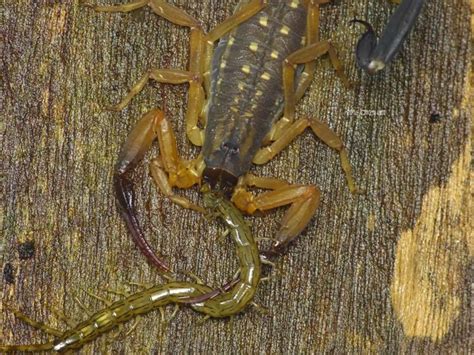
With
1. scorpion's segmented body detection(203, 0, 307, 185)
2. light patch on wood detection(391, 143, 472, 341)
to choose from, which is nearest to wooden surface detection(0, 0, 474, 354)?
light patch on wood detection(391, 143, 472, 341)

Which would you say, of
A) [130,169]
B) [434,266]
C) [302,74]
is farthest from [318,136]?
[130,169]

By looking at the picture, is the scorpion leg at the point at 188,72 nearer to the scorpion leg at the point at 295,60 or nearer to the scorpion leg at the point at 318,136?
the scorpion leg at the point at 318,136

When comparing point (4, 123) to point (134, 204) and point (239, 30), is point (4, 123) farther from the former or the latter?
point (239, 30)

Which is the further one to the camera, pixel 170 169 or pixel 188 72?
pixel 188 72

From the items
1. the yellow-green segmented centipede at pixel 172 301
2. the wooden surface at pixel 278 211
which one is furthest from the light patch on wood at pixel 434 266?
the yellow-green segmented centipede at pixel 172 301

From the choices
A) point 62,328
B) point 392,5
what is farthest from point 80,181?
point 392,5

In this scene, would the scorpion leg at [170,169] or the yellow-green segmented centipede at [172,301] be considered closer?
the yellow-green segmented centipede at [172,301]

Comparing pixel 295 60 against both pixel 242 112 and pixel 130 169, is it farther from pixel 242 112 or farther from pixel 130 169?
pixel 130 169

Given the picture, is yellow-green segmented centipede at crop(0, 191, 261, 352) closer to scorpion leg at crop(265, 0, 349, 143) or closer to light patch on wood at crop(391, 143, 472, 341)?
scorpion leg at crop(265, 0, 349, 143)
